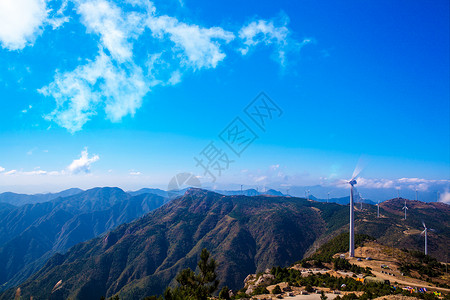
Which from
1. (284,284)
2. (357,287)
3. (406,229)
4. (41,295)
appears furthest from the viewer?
(41,295)

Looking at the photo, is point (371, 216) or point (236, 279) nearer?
point (236, 279)

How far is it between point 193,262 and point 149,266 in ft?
122

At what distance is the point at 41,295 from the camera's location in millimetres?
161250

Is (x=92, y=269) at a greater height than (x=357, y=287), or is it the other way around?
(x=357, y=287)

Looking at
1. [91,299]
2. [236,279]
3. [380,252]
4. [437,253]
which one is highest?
[380,252]

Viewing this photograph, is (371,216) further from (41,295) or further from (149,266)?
(41,295)

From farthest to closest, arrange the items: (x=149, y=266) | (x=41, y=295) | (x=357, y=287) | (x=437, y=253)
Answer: (x=149, y=266) → (x=41, y=295) → (x=437, y=253) → (x=357, y=287)

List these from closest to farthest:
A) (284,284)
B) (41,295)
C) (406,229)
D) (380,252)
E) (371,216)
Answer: (284,284) < (380,252) < (406,229) < (41,295) < (371,216)

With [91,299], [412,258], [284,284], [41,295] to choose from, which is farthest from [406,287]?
[41,295]

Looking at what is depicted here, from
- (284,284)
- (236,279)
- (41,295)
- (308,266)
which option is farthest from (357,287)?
(41,295)

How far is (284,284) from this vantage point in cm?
5697

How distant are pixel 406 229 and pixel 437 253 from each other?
30.5 metres

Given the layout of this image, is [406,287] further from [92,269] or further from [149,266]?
[92,269]

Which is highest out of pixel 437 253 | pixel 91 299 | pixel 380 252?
pixel 380 252
